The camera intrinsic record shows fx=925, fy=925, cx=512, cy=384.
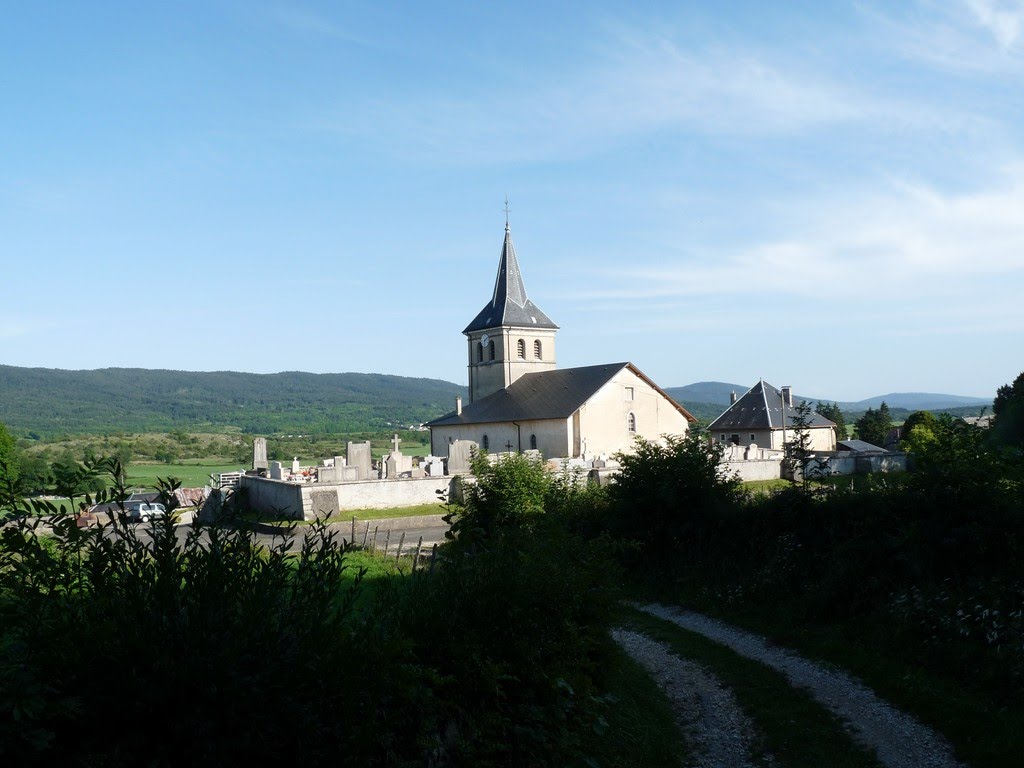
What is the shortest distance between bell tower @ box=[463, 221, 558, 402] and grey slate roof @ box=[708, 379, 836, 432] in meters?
12.5

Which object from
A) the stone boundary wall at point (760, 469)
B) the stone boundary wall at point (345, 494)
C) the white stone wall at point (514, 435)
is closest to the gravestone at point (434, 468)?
the stone boundary wall at point (345, 494)

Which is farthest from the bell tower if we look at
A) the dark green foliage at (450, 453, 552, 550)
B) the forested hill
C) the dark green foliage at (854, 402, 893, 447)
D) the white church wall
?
the forested hill

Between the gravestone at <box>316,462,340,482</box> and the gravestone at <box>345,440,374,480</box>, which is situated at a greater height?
the gravestone at <box>345,440,374,480</box>

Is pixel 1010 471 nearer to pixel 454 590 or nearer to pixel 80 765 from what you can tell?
pixel 454 590

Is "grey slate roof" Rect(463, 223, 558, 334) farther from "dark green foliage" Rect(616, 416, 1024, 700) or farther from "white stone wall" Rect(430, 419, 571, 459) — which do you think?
"dark green foliage" Rect(616, 416, 1024, 700)

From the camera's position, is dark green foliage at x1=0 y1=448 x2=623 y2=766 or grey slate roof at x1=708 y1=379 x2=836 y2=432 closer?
dark green foliage at x1=0 y1=448 x2=623 y2=766

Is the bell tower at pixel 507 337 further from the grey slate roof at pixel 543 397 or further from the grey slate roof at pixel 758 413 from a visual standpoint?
the grey slate roof at pixel 758 413

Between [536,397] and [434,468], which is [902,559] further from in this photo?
[536,397]

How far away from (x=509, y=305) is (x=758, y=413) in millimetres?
18156

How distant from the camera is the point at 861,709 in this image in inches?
400

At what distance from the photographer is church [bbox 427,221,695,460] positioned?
163ft

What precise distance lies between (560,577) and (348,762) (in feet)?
12.4

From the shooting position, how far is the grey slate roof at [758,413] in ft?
199

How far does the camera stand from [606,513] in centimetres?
2017
